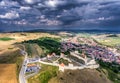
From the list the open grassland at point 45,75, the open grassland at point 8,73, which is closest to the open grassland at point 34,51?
the open grassland at point 8,73

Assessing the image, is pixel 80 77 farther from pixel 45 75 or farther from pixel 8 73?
pixel 8 73

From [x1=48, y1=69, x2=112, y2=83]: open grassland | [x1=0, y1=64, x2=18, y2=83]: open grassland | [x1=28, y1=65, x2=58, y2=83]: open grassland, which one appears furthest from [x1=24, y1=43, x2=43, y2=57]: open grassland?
[x1=48, y1=69, x2=112, y2=83]: open grassland

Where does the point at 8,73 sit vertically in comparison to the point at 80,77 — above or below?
above

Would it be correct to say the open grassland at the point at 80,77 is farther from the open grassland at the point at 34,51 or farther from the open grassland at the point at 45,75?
the open grassland at the point at 34,51

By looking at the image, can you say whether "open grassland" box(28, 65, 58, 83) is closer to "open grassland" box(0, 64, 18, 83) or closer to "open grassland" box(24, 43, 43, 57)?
"open grassland" box(0, 64, 18, 83)

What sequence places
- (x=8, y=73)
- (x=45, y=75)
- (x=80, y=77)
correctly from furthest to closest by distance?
(x=8, y=73), (x=80, y=77), (x=45, y=75)

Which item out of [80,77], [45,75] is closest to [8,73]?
[45,75]
